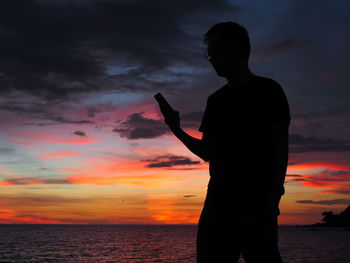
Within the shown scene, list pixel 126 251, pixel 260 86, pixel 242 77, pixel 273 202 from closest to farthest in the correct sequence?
1. pixel 273 202
2. pixel 260 86
3. pixel 242 77
4. pixel 126 251

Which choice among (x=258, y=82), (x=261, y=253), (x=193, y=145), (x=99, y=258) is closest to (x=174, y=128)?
(x=193, y=145)

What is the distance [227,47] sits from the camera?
2787mm

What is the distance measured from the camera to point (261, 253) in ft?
8.36

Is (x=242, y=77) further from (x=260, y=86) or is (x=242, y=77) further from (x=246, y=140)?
(x=246, y=140)

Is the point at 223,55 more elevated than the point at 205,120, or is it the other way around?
the point at 223,55

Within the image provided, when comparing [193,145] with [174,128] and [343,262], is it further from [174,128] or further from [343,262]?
[343,262]

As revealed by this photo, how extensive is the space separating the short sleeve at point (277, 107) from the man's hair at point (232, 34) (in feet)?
1.21

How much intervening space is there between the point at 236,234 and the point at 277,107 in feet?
3.05

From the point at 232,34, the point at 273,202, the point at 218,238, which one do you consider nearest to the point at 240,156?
the point at 273,202

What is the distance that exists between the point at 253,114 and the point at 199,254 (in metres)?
1.09

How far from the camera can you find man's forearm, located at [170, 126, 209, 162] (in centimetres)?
288

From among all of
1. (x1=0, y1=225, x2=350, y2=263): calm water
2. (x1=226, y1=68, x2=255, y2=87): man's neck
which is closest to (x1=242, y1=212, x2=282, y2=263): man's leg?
(x1=226, y1=68, x2=255, y2=87): man's neck

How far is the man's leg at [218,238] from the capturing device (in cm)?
265

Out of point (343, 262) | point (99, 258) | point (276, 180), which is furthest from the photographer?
point (99, 258)
